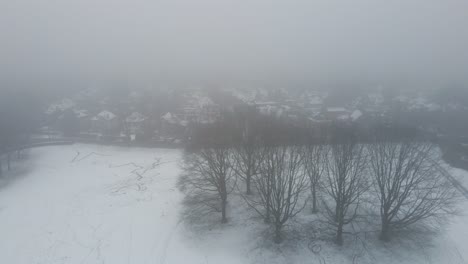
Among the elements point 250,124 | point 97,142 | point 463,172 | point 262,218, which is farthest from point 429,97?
point 97,142

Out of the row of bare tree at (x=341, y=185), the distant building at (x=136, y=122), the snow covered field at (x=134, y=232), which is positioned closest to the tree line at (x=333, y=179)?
the row of bare tree at (x=341, y=185)

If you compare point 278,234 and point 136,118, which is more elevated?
point 136,118

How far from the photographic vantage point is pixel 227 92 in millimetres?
80438

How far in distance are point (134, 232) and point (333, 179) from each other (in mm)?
14687

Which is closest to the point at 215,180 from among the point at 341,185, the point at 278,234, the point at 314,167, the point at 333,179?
the point at 278,234

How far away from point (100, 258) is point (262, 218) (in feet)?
35.9

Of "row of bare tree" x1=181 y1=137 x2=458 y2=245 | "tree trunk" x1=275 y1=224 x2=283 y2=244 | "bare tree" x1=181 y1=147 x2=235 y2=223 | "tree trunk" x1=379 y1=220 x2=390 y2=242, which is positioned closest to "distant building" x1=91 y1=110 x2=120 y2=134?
"row of bare tree" x1=181 y1=137 x2=458 y2=245

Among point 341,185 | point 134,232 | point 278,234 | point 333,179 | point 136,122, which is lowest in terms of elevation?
point 134,232

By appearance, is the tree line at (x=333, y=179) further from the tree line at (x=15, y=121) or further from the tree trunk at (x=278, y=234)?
the tree line at (x=15, y=121)

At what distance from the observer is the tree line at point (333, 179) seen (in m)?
16.5

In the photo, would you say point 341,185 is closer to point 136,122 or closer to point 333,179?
point 333,179

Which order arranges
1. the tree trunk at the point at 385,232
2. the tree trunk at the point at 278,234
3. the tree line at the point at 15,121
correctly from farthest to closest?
the tree line at the point at 15,121
the tree trunk at the point at 278,234
the tree trunk at the point at 385,232

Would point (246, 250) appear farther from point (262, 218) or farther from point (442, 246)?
point (442, 246)

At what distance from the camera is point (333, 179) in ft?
63.4
